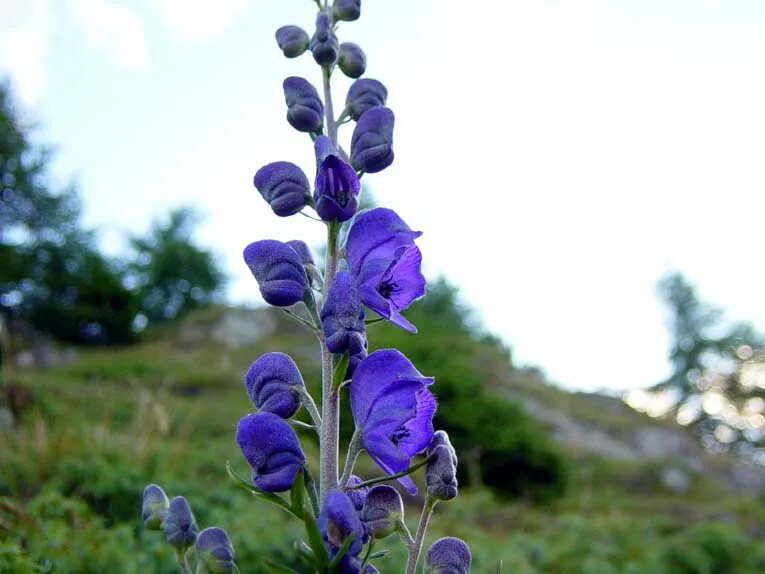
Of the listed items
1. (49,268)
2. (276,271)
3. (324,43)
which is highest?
(49,268)

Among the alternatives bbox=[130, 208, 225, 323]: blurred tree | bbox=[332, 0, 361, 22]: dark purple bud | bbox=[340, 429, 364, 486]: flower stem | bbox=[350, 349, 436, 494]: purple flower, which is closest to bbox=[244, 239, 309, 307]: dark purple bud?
bbox=[350, 349, 436, 494]: purple flower

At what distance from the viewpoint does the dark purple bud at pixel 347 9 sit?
2.15 meters

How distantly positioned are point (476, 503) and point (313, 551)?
22.3 ft

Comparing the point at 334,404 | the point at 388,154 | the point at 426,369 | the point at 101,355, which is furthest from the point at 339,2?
the point at 101,355

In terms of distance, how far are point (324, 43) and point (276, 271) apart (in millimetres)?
702

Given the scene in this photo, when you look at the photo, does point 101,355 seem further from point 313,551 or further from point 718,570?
point 313,551

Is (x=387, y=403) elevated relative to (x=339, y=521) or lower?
elevated

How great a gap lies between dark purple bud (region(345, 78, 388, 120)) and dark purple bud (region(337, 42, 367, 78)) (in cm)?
9

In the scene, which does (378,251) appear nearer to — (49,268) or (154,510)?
(154,510)

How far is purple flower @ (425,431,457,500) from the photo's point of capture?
161 cm

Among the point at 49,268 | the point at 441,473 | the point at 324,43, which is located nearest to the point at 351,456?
the point at 441,473

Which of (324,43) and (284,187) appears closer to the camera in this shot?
(284,187)

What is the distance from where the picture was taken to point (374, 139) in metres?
1.84

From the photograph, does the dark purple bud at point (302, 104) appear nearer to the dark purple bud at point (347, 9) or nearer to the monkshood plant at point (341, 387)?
the monkshood plant at point (341, 387)
